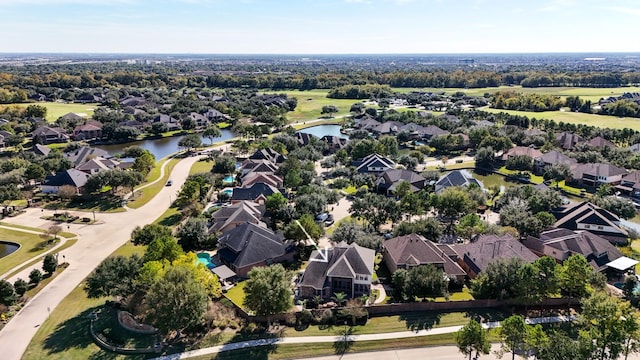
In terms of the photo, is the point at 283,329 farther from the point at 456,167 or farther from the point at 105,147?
the point at 105,147

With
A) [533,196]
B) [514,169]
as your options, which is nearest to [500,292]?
[533,196]

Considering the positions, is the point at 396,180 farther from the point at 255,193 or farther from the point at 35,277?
the point at 35,277

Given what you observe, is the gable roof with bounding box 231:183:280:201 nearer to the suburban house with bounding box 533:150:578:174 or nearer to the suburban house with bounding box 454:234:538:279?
the suburban house with bounding box 454:234:538:279

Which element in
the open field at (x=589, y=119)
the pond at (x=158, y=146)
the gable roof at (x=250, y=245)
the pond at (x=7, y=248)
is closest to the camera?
the gable roof at (x=250, y=245)

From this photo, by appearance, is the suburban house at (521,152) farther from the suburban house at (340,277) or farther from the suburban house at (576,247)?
the suburban house at (340,277)

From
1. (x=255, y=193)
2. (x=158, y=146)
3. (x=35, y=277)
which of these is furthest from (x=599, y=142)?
(x=158, y=146)

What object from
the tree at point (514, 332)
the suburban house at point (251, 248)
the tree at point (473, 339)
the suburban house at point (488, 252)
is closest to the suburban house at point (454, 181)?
the suburban house at point (488, 252)

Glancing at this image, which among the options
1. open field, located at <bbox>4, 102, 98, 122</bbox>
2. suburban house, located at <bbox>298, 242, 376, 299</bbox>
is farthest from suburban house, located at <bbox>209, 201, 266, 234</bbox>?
open field, located at <bbox>4, 102, 98, 122</bbox>
